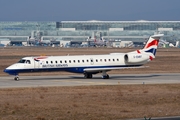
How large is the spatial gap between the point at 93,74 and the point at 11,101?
22231mm

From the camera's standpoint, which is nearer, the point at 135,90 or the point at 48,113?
the point at 48,113

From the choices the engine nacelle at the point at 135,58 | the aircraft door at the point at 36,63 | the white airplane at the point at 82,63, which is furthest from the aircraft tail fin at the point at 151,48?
the aircraft door at the point at 36,63

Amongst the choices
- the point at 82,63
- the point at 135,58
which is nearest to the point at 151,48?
the point at 135,58

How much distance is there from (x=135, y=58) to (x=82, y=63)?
5.53 metres

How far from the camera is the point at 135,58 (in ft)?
176

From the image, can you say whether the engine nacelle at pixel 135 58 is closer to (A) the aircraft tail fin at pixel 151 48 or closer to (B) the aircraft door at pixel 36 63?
(A) the aircraft tail fin at pixel 151 48

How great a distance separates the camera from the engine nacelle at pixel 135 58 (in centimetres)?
5322

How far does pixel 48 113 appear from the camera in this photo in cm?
2922

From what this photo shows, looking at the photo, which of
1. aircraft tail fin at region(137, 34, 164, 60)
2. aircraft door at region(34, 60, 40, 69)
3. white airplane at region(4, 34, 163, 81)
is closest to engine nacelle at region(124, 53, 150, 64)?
white airplane at region(4, 34, 163, 81)

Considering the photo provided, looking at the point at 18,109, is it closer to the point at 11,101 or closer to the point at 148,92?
the point at 11,101

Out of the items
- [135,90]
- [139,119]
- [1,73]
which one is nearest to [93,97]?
[135,90]

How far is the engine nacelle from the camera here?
53.2 metres

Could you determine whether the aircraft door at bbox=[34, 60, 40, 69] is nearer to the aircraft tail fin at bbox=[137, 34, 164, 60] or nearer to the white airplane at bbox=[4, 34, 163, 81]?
the white airplane at bbox=[4, 34, 163, 81]

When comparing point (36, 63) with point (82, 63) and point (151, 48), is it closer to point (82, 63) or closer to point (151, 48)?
point (82, 63)
